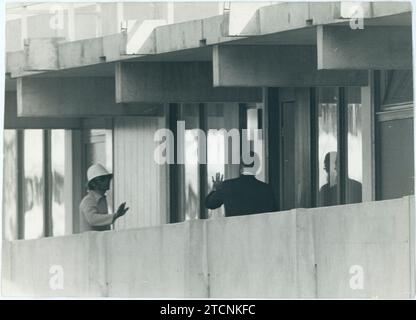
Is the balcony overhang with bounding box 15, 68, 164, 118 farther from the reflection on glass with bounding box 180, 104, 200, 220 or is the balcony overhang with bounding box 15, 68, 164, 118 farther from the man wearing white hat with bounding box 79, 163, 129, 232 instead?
the man wearing white hat with bounding box 79, 163, 129, 232

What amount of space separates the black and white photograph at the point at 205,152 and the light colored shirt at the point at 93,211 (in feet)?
0.04

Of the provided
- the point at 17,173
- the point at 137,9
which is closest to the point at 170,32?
the point at 137,9

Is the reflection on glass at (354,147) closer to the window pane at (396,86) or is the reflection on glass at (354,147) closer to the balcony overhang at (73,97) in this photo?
the window pane at (396,86)

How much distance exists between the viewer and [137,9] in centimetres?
1146

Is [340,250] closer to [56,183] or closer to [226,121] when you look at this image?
[226,121]

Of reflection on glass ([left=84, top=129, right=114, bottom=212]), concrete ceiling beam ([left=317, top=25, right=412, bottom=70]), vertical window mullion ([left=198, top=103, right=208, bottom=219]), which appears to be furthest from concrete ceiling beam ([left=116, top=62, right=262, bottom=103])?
concrete ceiling beam ([left=317, top=25, right=412, bottom=70])

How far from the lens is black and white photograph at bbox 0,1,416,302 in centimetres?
1091

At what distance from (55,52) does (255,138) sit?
128 cm

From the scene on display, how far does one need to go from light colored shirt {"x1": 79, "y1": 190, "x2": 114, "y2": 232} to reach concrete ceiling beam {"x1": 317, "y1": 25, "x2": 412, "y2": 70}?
1386mm

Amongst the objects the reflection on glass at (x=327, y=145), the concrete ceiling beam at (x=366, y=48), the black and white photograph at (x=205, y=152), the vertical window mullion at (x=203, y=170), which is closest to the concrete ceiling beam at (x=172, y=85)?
the black and white photograph at (x=205, y=152)

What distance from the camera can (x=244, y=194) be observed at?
11.0m

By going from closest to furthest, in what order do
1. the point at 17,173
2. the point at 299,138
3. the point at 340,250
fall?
the point at 340,250 → the point at 17,173 → the point at 299,138

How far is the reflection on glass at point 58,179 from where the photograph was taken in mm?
11664

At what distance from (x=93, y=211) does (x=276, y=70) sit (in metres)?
1.29
